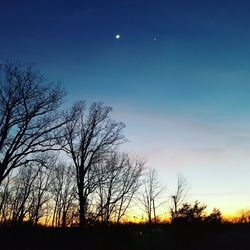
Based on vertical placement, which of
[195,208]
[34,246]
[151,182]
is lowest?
[34,246]

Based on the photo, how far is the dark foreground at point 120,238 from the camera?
24967mm

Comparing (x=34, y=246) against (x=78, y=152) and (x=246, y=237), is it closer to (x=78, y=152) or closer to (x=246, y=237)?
(x=78, y=152)

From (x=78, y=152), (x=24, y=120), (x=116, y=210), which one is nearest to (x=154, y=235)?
(x=116, y=210)

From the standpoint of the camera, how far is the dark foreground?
81.9 ft

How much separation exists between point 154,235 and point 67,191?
21768 millimetres

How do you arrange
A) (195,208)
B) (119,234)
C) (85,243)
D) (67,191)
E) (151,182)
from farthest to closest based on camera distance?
1. (67,191)
2. (151,182)
3. (195,208)
4. (85,243)
5. (119,234)

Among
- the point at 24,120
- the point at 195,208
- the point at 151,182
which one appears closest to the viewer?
the point at 24,120

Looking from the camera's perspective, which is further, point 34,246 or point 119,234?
point 34,246

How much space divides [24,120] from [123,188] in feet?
85.6

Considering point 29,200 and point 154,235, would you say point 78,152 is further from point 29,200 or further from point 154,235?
point 29,200

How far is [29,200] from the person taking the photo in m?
54.8

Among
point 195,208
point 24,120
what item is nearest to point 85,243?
point 24,120

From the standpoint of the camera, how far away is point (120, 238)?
24.7 m

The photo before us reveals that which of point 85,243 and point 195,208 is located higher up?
point 195,208
